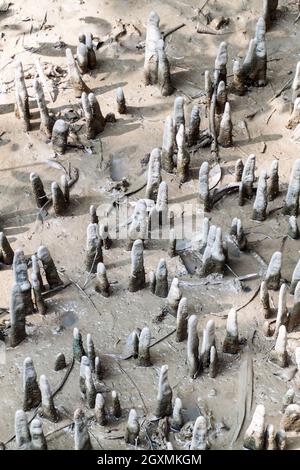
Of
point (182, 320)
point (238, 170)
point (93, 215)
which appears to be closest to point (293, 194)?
point (238, 170)

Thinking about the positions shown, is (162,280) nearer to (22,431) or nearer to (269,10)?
(22,431)

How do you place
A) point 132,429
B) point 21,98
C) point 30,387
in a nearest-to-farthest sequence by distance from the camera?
1. point 132,429
2. point 30,387
3. point 21,98

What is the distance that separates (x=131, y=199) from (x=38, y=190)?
2.87 ft

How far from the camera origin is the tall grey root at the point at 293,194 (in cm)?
711

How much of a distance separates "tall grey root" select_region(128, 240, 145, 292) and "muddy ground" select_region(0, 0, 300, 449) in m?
0.08

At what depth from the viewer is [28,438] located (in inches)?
225

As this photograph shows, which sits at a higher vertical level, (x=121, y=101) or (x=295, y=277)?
(x=121, y=101)

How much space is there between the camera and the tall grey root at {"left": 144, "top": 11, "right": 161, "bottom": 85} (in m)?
8.41

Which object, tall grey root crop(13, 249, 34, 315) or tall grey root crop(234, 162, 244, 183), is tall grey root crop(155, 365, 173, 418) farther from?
tall grey root crop(234, 162, 244, 183)

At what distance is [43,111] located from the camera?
806 centimetres

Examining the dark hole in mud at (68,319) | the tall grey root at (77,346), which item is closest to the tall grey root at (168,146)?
the dark hole in mud at (68,319)

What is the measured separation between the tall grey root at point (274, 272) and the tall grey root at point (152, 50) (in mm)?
2865
